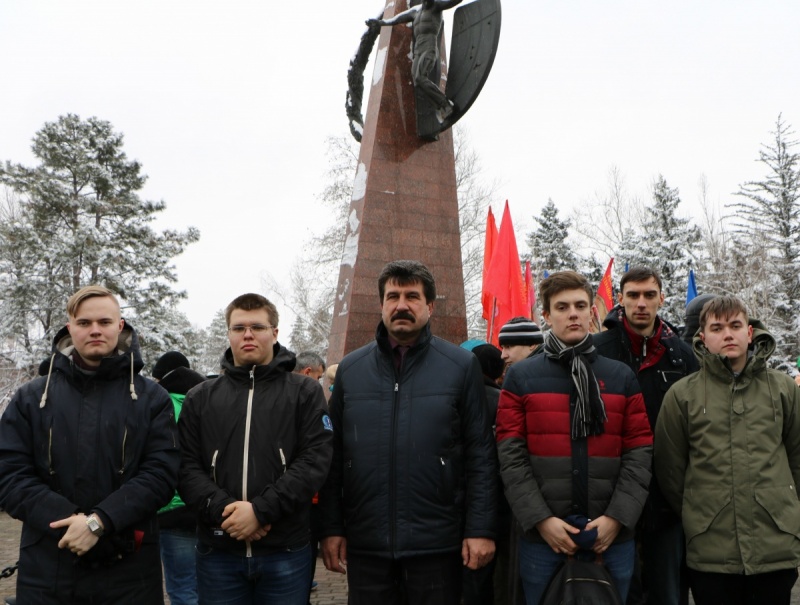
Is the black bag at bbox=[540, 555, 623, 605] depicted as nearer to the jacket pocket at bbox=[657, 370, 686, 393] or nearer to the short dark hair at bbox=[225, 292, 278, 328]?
the jacket pocket at bbox=[657, 370, 686, 393]

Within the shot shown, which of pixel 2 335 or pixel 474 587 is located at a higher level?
pixel 2 335

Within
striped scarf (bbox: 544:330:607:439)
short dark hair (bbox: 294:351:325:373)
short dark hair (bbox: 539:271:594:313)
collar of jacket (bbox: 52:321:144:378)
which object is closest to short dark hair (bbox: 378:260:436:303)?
short dark hair (bbox: 539:271:594:313)

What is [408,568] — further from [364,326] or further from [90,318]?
[364,326]

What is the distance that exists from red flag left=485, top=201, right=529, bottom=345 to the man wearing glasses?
17.1ft

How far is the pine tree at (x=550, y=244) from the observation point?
32.6 m

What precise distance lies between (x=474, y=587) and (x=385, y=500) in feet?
2.73

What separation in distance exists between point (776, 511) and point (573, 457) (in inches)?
35.1

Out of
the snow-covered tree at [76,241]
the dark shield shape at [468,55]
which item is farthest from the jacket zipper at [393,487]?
the snow-covered tree at [76,241]

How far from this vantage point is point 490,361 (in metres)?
3.76

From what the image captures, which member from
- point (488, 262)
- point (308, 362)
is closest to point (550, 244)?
point (488, 262)

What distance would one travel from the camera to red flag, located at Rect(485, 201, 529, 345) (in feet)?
26.8

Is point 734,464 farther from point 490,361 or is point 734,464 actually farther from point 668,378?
point 490,361

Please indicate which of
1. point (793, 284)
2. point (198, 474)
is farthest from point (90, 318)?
point (793, 284)

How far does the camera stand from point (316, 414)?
10.1 ft
